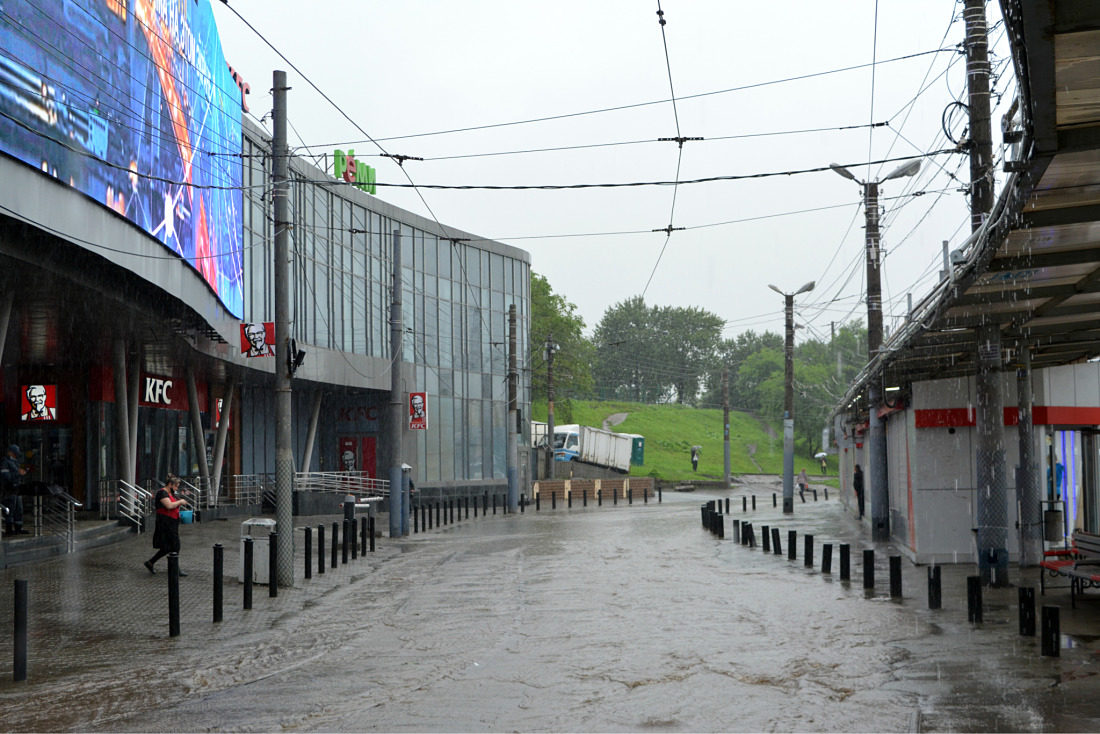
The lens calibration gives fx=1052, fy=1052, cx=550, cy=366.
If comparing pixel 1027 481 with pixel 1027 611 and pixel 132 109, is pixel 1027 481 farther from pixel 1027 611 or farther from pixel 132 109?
pixel 132 109

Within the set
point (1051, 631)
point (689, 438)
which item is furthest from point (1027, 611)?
point (689, 438)

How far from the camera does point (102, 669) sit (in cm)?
1033

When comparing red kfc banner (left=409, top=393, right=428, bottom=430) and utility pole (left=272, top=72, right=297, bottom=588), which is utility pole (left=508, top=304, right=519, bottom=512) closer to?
red kfc banner (left=409, top=393, right=428, bottom=430)

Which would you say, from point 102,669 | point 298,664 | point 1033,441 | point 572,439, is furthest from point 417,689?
point 572,439

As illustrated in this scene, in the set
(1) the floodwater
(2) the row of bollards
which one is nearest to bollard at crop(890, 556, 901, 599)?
(2) the row of bollards

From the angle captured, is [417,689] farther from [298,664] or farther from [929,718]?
[929,718]

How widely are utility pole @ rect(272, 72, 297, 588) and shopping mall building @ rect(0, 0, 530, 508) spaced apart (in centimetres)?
63

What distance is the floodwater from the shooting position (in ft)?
26.9

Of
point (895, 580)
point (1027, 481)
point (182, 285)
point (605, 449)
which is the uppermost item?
point (182, 285)

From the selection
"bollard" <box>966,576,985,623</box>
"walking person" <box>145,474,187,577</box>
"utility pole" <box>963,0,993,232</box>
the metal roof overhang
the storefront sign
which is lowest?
"bollard" <box>966,576,985,623</box>

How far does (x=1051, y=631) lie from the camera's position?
394 inches

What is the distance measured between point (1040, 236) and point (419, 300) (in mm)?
43301

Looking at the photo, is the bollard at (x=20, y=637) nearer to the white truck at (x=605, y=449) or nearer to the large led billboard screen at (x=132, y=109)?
the large led billboard screen at (x=132, y=109)

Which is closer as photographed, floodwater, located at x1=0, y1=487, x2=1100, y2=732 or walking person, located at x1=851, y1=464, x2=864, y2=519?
floodwater, located at x1=0, y1=487, x2=1100, y2=732
